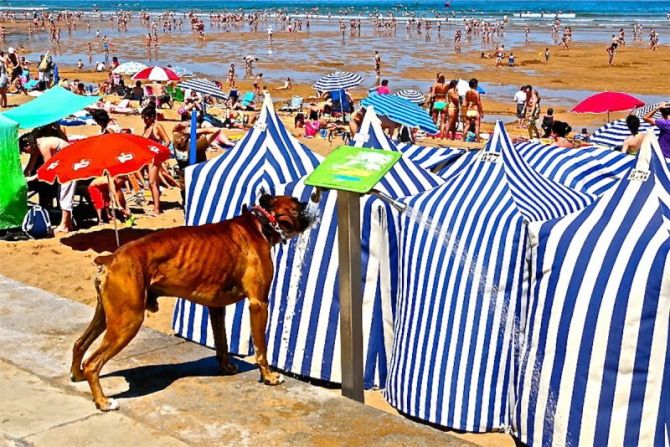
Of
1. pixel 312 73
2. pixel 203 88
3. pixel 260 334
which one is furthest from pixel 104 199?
pixel 312 73

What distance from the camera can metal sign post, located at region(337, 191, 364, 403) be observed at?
15.2 ft

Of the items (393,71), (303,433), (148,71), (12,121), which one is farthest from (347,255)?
→ (393,71)

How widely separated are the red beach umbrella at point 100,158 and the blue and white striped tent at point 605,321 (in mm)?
4816

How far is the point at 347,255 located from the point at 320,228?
1.32m

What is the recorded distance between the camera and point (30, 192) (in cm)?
1110

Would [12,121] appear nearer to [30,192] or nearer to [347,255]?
[30,192]

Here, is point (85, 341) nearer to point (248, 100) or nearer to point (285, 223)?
point (285, 223)


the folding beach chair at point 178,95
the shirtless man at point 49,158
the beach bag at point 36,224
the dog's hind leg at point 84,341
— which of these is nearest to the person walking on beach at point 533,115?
the folding beach chair at point 178,95

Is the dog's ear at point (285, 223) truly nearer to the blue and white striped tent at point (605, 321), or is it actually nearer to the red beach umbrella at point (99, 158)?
the blue and white striped tent at point (605, 321)

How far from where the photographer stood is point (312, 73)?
1384 inches

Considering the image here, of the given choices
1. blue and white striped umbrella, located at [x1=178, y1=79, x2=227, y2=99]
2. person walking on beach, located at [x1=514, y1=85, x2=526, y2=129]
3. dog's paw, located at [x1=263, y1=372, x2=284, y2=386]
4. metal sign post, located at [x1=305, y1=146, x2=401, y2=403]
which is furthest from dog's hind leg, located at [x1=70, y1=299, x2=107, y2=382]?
person walking on beach, located at [x1=514, y1=85, x2=526, y2=129]

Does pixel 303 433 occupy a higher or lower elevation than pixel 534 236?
lower

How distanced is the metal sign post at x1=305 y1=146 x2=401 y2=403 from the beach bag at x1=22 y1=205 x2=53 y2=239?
5949mm

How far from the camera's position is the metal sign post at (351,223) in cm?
442
